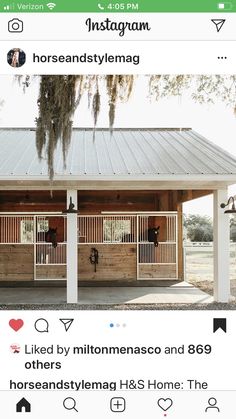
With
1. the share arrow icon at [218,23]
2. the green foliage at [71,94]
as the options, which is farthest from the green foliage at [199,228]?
the share arrow icon at [218,23]

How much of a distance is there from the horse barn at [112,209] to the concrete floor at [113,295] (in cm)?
53

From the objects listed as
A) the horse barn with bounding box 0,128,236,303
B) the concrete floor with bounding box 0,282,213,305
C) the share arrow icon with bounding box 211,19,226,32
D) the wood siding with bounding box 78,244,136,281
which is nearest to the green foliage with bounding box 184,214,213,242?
the horse barn with bounding box 0,128,236,303

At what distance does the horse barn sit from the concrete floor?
0.53 meters

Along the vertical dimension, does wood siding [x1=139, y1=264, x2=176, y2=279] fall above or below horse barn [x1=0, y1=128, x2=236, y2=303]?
below

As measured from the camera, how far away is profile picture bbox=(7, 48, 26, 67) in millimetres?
2223

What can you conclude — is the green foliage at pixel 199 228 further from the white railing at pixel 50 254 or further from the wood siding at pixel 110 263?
the white railing at pixel 50 254

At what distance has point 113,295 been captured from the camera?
8.91 metres

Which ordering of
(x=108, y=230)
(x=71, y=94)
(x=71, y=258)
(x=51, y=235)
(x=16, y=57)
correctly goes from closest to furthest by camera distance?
(x=16, y=57), (x=71, y=94), (x=71, y=258), (x=51, y=235), (x=108, y=230)

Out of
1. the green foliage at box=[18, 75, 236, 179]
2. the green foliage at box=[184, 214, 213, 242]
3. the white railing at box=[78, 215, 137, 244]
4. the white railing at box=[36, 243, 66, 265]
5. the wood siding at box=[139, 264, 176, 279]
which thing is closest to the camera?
the green foliage at box=[18, 75, 236, 179]
